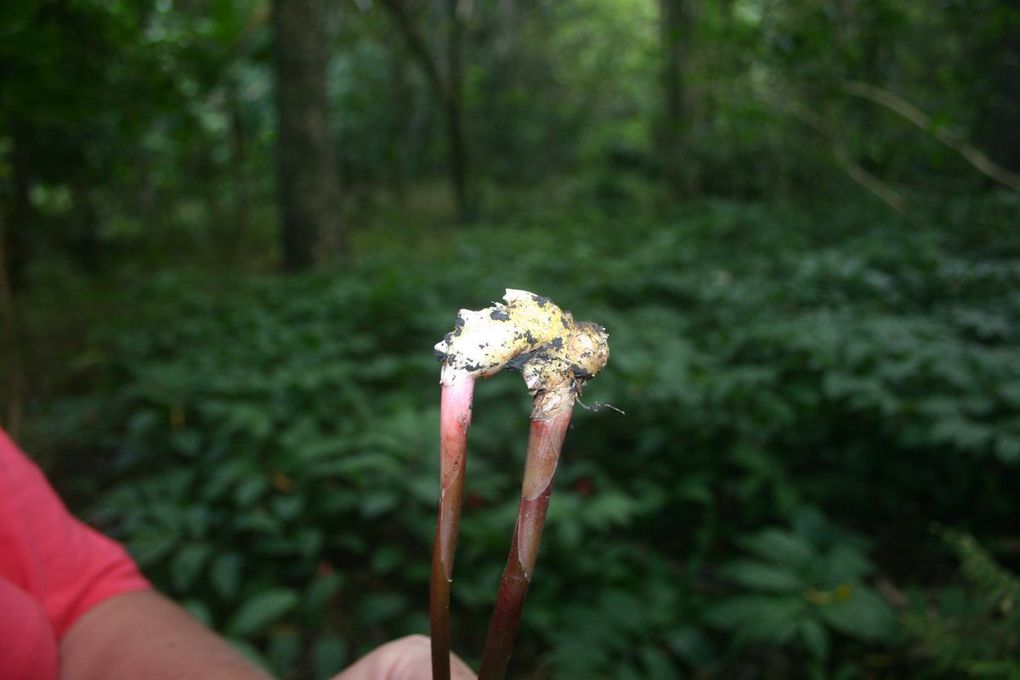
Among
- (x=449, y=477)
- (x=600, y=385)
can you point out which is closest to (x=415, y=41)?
(x=600, y=385)

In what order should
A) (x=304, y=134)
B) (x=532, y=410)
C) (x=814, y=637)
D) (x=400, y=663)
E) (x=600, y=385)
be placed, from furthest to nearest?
(x=304, y=134), (x=600, y=385), (x=814, y=637), (x=400, y=663), (x=532, y=410)

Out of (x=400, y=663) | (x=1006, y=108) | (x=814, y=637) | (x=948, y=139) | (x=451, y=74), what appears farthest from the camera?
(x=451, y=74)

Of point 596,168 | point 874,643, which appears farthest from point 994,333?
point 596,168

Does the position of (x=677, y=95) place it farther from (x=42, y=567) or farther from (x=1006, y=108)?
(x=42, y=567)

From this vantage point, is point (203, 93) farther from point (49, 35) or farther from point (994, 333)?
point (994, 333)

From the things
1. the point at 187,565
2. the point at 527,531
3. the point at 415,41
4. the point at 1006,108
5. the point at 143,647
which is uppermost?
the point at 415,41

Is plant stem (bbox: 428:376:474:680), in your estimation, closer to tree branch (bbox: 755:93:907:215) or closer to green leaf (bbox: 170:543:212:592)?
green leaf (bbox: 170:543:212:592)
